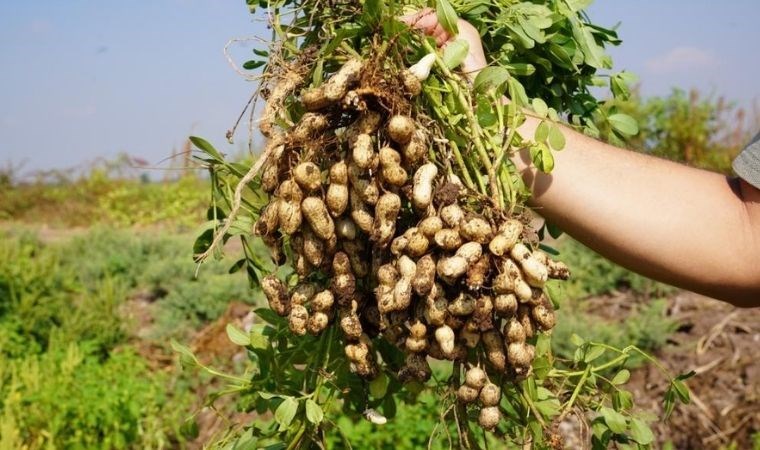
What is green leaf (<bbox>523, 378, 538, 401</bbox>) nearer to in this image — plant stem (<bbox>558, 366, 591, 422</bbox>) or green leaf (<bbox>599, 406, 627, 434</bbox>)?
plant stem (<bbox>558, 366, 591, 422</bbox>)

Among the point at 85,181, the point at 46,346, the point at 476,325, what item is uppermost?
the point at 476,325

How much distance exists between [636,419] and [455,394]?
1.31 feet

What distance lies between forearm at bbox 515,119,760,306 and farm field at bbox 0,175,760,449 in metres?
1.59

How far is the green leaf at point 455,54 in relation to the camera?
121 centimetres

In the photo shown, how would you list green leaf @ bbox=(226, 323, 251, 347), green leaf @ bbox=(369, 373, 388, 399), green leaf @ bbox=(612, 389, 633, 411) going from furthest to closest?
green leaf @ bbox=(226, 323, 251, 347) < green leaf @ bbox=(612, 389, 633, 411) < green leaf @ bbox=(369, 373, 388, 399)

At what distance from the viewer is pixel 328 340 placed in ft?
4.43

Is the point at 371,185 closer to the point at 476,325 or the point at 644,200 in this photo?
the point at 476,325

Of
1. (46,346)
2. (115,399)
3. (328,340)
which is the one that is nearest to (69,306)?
(46,346)

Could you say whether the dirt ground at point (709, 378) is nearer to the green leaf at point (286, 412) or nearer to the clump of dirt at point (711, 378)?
the clump of dirt at point (711, 378)

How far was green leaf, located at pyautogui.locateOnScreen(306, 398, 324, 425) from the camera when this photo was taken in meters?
1.29

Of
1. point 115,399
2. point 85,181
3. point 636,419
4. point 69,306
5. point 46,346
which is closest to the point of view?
point 636,419

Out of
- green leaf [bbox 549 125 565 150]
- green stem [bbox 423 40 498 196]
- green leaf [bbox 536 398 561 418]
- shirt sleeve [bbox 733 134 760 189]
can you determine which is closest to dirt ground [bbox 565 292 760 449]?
shirt sleeve [bbox 733 134 760 189]

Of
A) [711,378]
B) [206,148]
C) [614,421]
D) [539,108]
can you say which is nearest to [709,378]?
[711,378]

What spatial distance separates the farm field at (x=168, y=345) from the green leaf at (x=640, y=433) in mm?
1578
